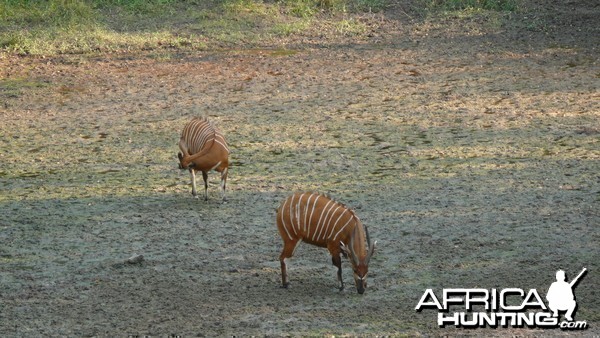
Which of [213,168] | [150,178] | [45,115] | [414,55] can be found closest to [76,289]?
[213,168]

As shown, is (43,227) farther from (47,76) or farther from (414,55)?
(414,55)

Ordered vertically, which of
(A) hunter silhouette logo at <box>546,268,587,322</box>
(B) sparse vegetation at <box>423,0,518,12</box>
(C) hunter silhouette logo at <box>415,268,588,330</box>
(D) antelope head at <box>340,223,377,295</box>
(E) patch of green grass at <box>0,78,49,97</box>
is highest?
(B) sparse vegetation at <box>423,0,518,12</box>

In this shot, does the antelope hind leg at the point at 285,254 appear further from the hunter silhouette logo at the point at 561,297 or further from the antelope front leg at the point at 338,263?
the hunter silhouette logo at the point at 561,297

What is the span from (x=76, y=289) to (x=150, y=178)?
2931mm

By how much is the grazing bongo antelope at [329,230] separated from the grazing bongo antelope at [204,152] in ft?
6.91

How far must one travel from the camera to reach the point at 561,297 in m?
7.16

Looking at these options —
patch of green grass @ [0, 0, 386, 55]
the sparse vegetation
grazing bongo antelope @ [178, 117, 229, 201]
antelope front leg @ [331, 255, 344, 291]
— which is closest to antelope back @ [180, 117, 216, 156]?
grazing bongo antelope @ [178, 117, 229, 201]

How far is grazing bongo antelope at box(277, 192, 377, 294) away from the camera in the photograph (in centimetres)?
747

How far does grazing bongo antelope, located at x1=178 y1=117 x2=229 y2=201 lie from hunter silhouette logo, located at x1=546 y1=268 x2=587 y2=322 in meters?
3.54

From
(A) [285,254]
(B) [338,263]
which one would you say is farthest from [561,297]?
(A) [285,254]

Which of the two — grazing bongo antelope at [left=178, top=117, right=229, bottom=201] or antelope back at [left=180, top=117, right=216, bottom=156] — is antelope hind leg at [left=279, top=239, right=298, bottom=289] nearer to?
grazing bongo antelope at [left=178, top=117, right=229, bottom=201]

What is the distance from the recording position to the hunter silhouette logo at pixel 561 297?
7.09m

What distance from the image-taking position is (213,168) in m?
9.73

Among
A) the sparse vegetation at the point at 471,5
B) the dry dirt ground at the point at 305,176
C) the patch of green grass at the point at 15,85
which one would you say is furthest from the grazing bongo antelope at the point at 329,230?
the sparse vegetation at the point at 471,5
